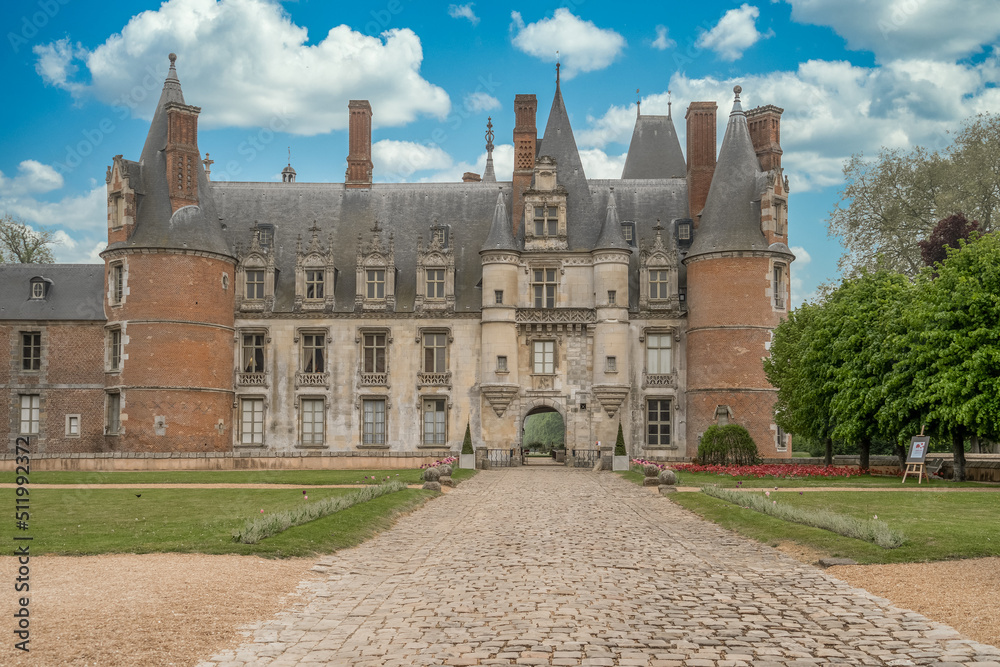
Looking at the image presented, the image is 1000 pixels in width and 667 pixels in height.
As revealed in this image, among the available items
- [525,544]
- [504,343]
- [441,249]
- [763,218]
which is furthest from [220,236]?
[525,544]

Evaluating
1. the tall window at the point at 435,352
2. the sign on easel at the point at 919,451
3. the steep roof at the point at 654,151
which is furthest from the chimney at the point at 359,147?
the sign on easel at the point at 919,451

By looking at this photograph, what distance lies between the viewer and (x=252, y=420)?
4247 centimetres

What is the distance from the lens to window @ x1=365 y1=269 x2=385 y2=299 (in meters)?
43.2

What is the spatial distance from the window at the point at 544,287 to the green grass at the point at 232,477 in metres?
11.8

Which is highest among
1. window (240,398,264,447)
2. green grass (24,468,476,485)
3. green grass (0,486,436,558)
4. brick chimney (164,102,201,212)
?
brick chimney (164,102,201,212)

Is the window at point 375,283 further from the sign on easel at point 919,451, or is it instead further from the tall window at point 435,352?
the sign on easel at point 919,451

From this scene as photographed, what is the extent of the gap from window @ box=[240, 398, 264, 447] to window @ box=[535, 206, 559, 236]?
14550mm

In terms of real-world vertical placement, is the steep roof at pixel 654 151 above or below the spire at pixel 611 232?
above

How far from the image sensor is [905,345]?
29.5 meters

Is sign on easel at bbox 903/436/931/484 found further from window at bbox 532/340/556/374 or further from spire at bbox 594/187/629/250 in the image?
window at bbox 532/340/556/374

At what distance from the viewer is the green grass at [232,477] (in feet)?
88.7

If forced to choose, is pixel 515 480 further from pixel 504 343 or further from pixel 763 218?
pixel 763 218

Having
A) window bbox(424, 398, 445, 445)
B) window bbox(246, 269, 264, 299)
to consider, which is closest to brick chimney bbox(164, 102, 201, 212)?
window bbox(246, 269, 264, 299)

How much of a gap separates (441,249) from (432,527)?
26.6 metres
